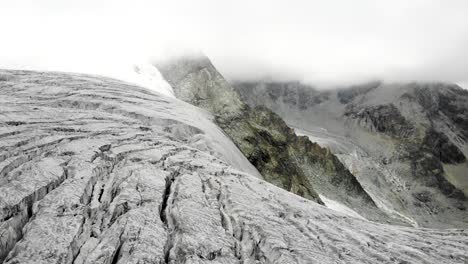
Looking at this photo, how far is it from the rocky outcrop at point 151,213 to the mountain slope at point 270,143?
24611 mm

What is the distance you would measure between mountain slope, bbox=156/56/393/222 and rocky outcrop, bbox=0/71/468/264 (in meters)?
24.6

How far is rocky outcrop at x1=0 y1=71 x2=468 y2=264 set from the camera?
11906 mm

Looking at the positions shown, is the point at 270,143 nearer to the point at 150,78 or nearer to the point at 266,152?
the point at 266,152

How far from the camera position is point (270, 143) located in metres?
55.8

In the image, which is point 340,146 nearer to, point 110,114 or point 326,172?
point 326,172

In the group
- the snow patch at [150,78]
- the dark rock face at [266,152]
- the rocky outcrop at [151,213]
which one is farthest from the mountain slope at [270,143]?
the rocky outcrop at [151,213]

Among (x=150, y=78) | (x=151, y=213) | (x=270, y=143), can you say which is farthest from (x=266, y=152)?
(x=151, y=213)

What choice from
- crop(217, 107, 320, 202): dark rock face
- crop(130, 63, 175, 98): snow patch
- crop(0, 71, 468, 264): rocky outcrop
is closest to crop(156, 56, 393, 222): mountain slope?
crop(217, 107, 320, 202): dark rock face

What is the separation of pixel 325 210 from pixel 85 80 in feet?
78.1

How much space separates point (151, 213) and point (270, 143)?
4283 cm

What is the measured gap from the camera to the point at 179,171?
17547 millimetres

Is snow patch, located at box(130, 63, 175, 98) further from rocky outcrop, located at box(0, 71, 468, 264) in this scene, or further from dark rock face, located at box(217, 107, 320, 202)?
rocky outcrop, located at box(0, 71, 468, 264)

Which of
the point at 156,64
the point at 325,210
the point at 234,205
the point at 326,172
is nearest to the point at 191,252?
the point at 234,205

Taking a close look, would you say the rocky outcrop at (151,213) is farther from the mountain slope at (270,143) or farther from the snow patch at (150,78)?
the snow patch at (150,78)
